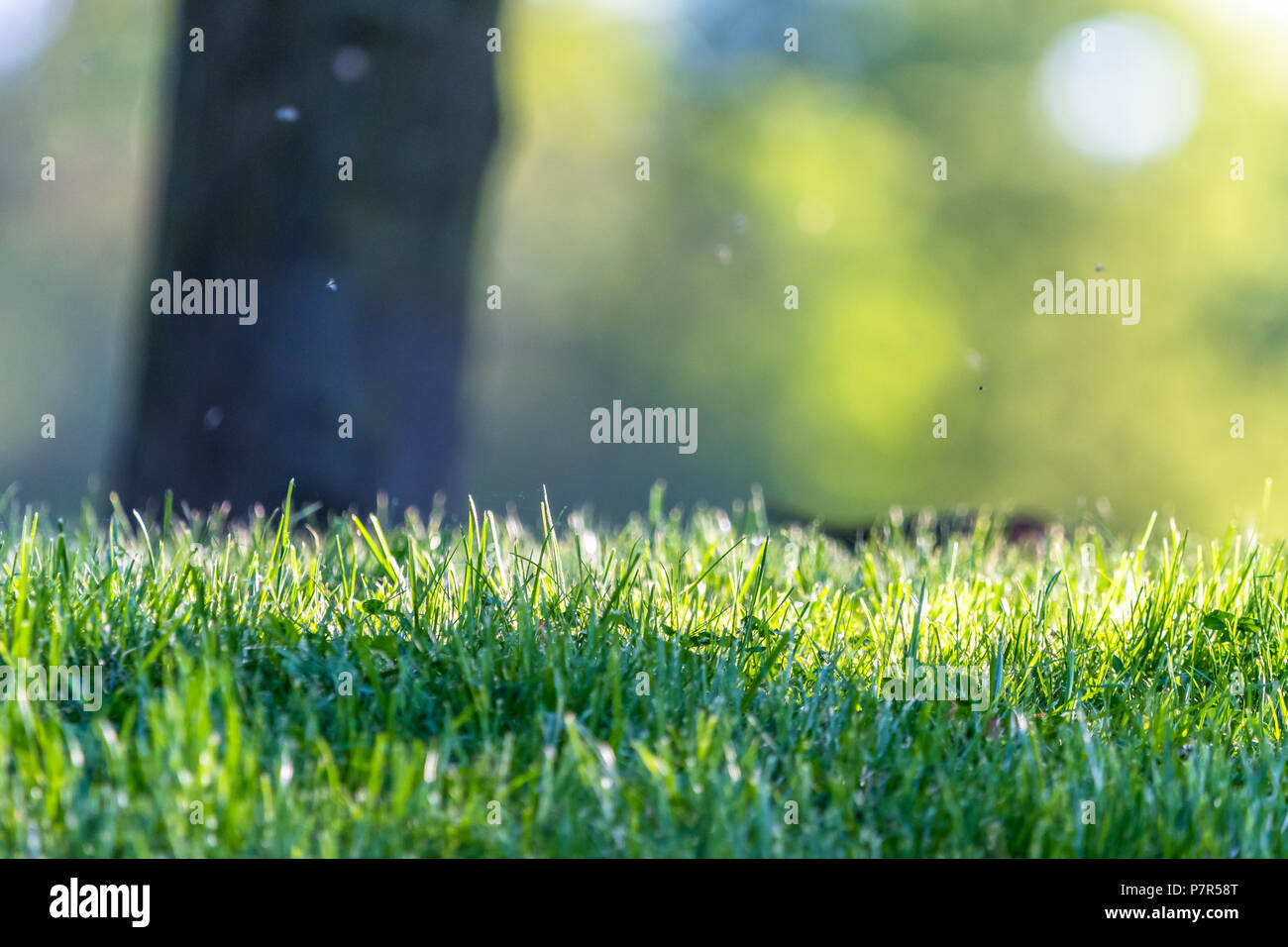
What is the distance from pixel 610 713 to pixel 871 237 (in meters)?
16.5

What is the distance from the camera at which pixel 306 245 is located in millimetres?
6355

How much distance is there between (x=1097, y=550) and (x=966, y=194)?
1475cm

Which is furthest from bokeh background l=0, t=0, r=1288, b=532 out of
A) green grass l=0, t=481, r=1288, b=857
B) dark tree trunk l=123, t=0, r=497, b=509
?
green grass l=0, t=481, r=1288, b=857

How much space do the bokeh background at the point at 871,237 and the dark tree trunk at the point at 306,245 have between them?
8.87 meters

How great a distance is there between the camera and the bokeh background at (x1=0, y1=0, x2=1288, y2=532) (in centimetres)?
1741

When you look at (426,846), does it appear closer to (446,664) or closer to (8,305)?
(446,664)

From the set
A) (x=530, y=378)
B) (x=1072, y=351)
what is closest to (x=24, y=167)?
(x=530, y=378)

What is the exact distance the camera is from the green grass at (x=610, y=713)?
2170mm

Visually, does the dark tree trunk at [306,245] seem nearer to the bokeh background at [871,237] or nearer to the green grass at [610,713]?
the green grass at [610,713]

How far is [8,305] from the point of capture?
25594 millimetres

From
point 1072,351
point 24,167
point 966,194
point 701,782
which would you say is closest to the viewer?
point 701,782

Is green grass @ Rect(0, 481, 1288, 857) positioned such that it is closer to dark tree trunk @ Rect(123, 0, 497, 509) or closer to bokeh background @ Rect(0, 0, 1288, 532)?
dark tree trunk @ Rect(123, 0, 497, 509)

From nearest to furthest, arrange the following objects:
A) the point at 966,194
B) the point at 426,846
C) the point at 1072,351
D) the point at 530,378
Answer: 1. the point at 426,846
2. the point at 966,194
3. the point at 1072,351
4. the point at 530,378

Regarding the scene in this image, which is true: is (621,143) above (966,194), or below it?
above
